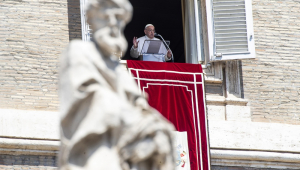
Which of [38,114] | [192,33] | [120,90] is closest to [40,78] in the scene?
[38,114]

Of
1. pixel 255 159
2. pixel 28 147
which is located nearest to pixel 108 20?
pixel 28 147

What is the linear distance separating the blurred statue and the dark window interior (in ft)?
40.3

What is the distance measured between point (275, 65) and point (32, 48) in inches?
130

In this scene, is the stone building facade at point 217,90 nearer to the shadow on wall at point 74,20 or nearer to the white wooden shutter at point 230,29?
the shadow on wall at point 74,20

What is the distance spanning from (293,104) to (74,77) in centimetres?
827

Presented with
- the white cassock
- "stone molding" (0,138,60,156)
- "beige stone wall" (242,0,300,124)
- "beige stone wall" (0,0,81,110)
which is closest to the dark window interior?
"beige stone wall" (242,0,300,124)

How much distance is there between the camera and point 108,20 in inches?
221

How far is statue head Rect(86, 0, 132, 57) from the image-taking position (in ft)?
18.1

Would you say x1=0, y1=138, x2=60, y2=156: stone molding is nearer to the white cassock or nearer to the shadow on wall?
the shadow on wall

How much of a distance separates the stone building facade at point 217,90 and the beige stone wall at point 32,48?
0.01 m

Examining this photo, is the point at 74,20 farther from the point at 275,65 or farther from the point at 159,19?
the point at 159,19

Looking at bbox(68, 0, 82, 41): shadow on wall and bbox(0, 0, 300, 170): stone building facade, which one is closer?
bbox(0, 0, 300, 170): stone building facade

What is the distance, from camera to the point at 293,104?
522 inches

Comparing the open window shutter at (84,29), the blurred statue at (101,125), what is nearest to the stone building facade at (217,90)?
the open window shutter at (84,29)
